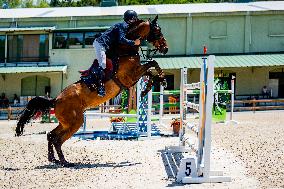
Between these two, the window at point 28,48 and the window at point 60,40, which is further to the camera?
the window at point 28,48

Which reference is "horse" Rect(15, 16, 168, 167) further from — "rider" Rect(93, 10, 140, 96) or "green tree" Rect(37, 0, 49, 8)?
"green tree" Rect(37, 0, 49, 8)

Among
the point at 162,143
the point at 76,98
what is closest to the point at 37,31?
the point at 162,143

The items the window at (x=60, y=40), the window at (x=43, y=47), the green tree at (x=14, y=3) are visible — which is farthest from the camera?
the green tree at (x=14, y=3)

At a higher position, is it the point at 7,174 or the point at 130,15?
the point at 130,15

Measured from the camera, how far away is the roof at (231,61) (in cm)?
2745

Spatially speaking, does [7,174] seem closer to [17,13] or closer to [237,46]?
[237,46]

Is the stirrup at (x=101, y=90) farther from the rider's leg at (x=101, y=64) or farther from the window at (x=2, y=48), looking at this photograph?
the window at (x=2, y=48)

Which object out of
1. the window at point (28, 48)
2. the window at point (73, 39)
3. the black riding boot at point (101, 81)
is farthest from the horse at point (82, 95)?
the window at point (28, 48)

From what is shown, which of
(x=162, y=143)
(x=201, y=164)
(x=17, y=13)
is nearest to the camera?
(x=201, y=164)

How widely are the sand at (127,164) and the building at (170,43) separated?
62.5 ft

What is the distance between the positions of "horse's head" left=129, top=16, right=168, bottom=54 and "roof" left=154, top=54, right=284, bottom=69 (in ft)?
64.8

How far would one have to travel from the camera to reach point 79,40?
2922 cm

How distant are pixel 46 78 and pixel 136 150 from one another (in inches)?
864

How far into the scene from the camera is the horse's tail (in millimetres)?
7504
